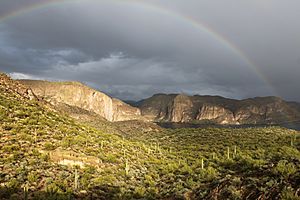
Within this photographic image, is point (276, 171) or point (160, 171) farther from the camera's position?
point (160, 171)

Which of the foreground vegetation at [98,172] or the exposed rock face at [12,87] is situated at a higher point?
the exposed rock face at [12,87]

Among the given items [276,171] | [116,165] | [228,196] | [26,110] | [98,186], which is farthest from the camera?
[26,110]

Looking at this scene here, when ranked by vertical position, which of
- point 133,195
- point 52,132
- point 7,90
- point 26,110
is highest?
point 7,90

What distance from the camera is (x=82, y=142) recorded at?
99.8 feet

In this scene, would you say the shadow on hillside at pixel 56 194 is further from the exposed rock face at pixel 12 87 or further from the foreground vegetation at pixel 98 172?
the exposed rock face at pixel 12 87

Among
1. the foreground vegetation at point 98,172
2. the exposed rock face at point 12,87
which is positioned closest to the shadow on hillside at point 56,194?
the foreground vegetation at point 98,172

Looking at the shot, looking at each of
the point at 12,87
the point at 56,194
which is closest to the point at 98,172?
the point at 56,194

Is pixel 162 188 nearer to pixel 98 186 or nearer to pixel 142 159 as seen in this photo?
pixel 98 186

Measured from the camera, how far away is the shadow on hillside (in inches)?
667

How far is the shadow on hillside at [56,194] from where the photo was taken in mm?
16931

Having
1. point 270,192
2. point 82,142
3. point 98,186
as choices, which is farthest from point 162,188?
point 82,142

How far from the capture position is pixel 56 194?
1773 centimetres

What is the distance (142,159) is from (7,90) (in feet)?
73.9

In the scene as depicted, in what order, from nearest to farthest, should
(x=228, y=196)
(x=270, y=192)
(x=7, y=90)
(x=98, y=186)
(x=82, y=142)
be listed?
(x=270, y=192)
(x=228, y=196)
(x=98, y=186)
(x=82, y=142)
(x=7, y=90)
